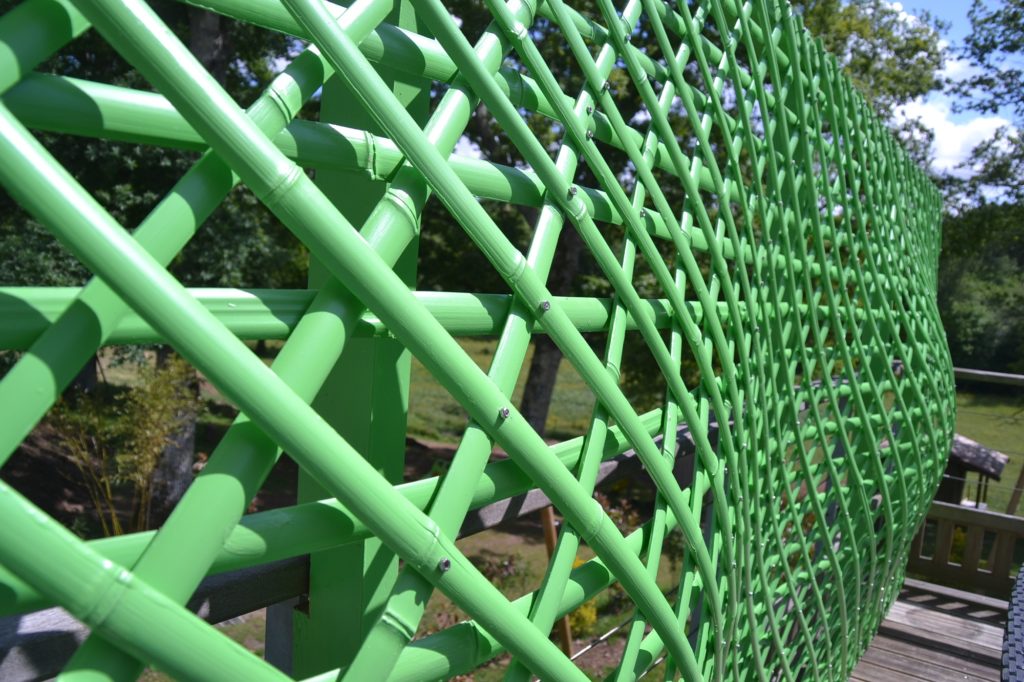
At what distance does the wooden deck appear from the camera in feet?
8.28

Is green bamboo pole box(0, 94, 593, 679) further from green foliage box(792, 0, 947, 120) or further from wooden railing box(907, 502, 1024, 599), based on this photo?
green foliage box(792, 0, 947, 120)

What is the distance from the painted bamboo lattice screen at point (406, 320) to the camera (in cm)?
51

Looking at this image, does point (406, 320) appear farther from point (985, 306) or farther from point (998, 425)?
point (985, 306)

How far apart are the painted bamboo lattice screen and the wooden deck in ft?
4.13

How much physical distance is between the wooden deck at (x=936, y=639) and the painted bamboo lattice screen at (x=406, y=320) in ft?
4.13

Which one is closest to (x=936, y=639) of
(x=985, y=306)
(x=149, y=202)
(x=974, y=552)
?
(x=974, y=552)

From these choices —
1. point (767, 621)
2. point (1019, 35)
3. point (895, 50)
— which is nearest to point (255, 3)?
point (767, 621)

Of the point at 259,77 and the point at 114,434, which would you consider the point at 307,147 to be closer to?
the point at 114,434

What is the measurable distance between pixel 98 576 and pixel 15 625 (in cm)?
25

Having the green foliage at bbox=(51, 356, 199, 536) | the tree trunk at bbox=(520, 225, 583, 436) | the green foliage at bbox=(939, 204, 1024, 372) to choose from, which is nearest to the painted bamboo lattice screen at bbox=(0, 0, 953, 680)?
the green foliage at bbox=(51, 356, 199, 536)

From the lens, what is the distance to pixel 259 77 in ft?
30.1

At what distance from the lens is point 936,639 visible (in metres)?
2.81

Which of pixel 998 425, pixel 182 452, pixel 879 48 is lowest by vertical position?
pixel 182 452

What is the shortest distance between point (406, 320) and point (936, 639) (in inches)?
115
